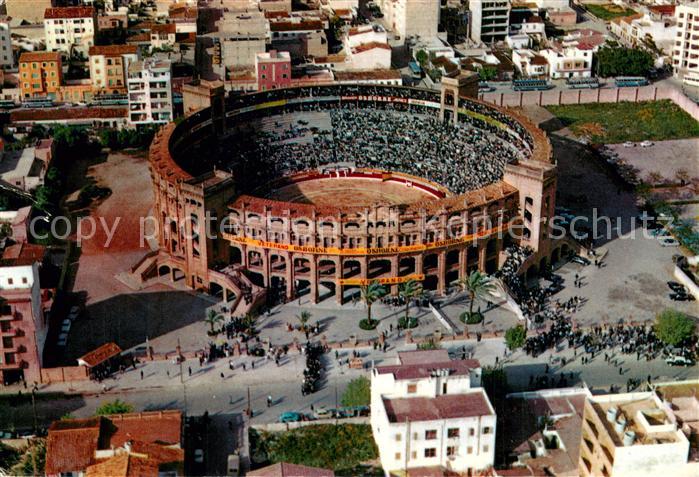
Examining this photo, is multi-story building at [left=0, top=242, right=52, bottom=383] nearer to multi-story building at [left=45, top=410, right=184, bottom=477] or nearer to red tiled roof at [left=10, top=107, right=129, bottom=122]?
multi-story building at [left=45, top=410, right=184, bottom=477]

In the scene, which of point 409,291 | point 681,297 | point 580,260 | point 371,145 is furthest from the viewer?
point 371,145

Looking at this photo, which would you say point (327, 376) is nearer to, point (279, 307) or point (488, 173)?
point (279, 307)

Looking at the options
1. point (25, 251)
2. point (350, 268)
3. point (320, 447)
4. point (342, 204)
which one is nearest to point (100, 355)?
point (25, 251)

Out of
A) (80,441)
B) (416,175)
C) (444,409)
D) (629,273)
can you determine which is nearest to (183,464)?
(80,441)

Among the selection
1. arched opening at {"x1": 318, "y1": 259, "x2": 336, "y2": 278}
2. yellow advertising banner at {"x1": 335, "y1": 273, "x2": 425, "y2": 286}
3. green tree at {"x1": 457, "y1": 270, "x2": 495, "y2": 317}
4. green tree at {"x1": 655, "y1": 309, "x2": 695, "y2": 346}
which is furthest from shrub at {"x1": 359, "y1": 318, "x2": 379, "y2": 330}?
green tree at {"x1": 655, "y1": 309, "x2": 695, "y2": 346}

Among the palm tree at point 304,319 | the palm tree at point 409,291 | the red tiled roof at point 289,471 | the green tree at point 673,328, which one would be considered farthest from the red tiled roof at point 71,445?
the green tree at point 673,328

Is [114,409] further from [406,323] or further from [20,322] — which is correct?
[406,323]

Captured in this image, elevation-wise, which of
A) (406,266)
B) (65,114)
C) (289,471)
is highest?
(65,114)
